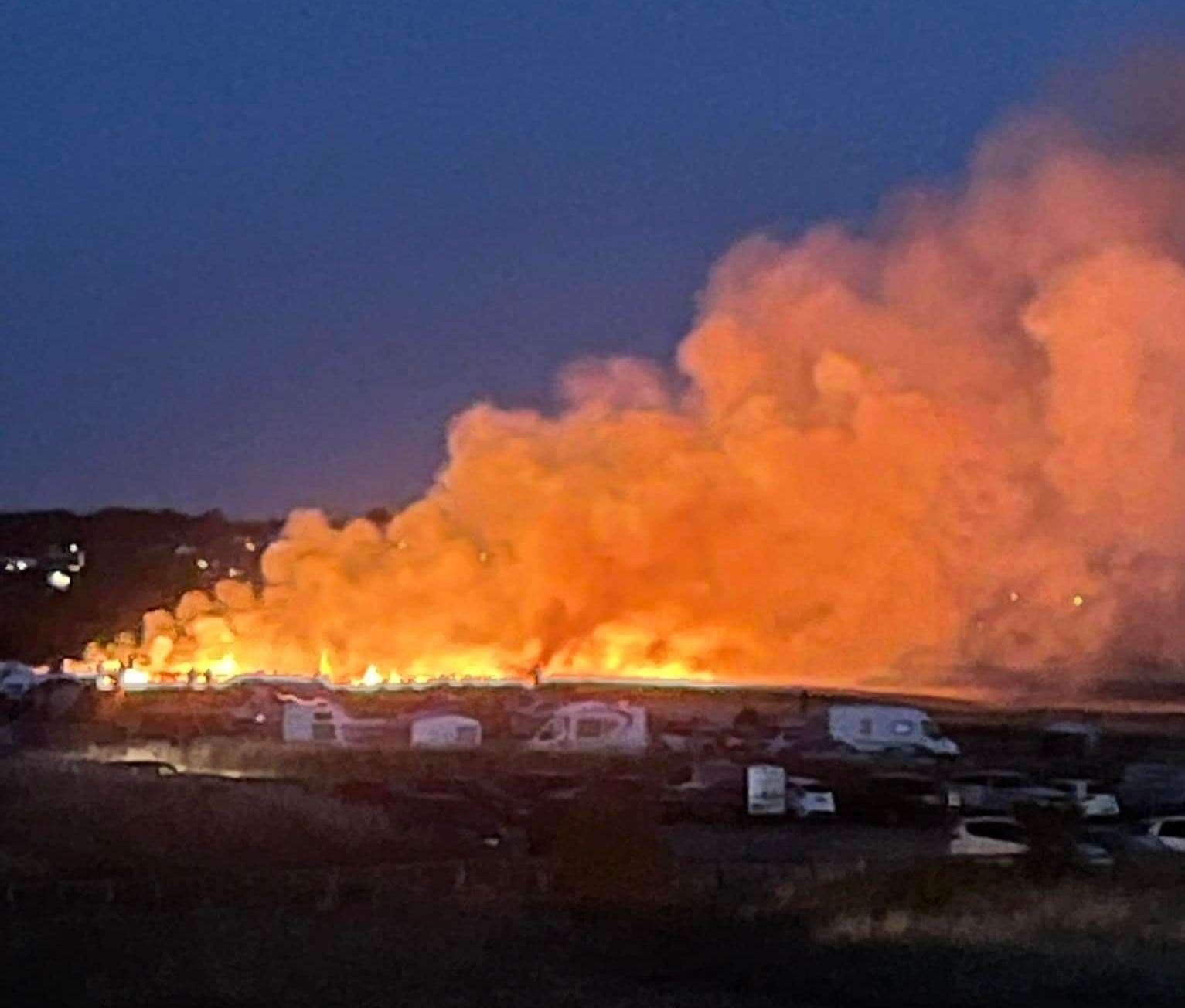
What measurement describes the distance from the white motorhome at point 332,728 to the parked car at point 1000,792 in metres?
15.1

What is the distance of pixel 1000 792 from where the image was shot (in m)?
42.3

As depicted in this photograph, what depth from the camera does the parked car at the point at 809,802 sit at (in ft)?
139

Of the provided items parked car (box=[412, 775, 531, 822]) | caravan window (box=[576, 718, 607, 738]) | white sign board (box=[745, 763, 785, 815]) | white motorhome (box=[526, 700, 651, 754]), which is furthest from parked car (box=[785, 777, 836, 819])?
caravan window (box=[576, 718, 607, 738])

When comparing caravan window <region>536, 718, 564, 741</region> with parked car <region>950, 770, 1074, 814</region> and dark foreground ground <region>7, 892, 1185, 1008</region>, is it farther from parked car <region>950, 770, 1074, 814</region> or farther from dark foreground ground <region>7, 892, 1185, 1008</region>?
dark foreground ground <region>7, 892, 1185, 1008</region>

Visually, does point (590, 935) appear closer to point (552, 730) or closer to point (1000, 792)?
point (1000, 792)

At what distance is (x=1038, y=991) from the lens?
75.9 feet

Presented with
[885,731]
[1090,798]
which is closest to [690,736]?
[885,731]

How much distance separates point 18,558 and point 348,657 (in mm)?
79504

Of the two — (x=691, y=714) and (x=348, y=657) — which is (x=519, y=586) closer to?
(x=348, y=657)

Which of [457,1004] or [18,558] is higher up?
[18,558]

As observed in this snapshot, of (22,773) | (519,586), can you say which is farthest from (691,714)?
(22,773)

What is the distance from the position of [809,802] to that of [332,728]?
16.4 meters

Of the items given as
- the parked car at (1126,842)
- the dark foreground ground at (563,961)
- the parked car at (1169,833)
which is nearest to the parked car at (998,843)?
the parked car at (1126,842)

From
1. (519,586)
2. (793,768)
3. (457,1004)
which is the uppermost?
(519,586)
